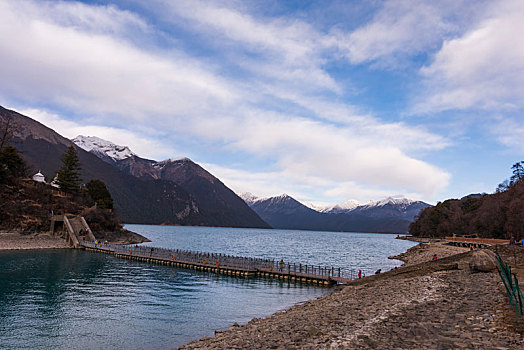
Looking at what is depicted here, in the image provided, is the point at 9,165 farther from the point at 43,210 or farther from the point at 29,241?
the point at 29,241

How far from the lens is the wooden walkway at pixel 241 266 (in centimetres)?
5069

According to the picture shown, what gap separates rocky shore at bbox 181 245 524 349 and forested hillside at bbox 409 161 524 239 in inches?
1731

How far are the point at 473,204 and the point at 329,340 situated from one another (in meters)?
→ 151

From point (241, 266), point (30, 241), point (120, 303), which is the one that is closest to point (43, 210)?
point (30, 241)

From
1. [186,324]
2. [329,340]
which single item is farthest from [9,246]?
[329,340]

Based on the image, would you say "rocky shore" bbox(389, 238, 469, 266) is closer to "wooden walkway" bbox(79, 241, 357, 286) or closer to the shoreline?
"wooden walkway" bbox(79, 241, 357, 286)

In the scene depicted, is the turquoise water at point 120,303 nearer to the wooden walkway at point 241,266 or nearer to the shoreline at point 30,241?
the wooden walkway at point 241,266

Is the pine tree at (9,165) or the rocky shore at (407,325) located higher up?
the pine tree at (9,165)

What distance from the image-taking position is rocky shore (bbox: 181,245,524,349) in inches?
552

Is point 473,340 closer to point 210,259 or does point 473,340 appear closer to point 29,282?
point 29,282

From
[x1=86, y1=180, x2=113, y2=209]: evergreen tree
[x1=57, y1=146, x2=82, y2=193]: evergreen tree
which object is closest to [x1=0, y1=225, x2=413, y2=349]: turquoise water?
[x1=57, y1=146, x2=82, y2=193]: evergreen tree

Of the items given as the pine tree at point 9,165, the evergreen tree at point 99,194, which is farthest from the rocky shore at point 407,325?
the evergreen tree at point 99,194

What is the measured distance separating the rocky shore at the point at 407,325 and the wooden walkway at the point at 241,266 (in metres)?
22.8

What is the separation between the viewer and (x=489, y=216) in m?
102
